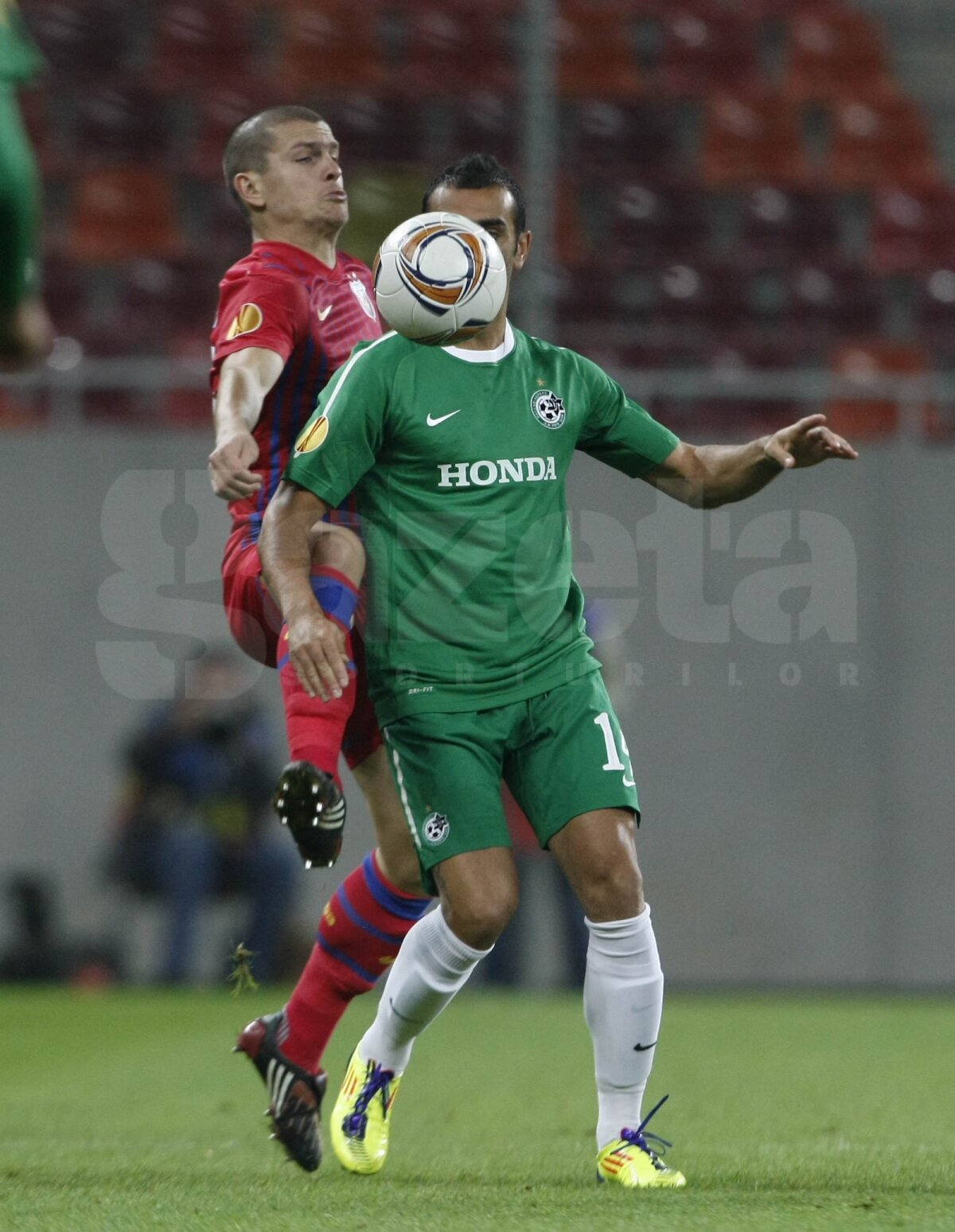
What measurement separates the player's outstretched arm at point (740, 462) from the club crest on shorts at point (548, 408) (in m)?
0.33

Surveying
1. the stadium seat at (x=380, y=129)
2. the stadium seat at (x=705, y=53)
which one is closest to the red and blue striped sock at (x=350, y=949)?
the stadium seat at (x=380, y=129)

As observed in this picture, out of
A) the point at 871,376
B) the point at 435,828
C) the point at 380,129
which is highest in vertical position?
the point at 380,129

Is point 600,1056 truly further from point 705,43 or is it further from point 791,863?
point 705,43

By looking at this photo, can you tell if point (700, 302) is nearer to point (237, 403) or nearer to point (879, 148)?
point (879, 148)

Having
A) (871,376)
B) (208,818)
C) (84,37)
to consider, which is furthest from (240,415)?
(84,37)

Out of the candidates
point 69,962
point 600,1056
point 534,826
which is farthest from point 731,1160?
point 69,962

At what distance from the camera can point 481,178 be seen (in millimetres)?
4195

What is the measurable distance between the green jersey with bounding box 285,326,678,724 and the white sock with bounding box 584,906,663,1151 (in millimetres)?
558

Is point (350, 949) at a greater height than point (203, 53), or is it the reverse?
point (203, 53)

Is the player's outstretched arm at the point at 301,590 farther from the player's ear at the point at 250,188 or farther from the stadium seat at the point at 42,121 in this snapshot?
the stadium seat at the point at 42,121

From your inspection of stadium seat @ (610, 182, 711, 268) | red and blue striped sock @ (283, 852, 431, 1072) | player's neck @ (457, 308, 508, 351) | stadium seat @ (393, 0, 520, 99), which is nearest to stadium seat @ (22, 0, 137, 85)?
stadium seat @ (393, 0, 520, 99)

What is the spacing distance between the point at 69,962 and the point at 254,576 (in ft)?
19.1

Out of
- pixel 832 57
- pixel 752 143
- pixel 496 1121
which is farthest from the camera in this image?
pixel 832 57

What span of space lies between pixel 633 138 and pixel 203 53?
2.82 meters
